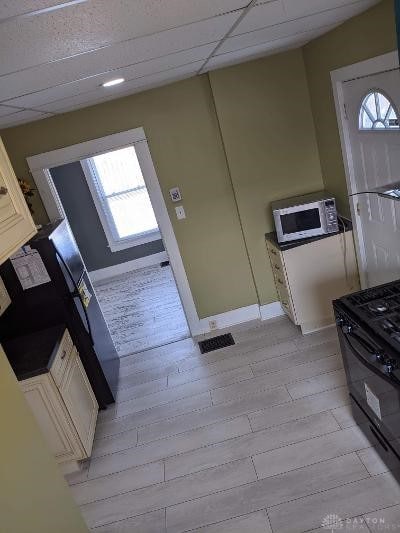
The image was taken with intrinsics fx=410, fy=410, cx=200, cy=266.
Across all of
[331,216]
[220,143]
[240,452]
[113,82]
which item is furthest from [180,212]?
[240,452]

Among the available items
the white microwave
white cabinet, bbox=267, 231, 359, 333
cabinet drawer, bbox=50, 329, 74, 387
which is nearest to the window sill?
white cabinet, bbox=267, 231, 359, 333

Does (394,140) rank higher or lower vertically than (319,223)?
higher

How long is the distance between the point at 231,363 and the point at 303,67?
2.64 m

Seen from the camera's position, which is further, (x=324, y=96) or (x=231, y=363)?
(x=231, y=363)

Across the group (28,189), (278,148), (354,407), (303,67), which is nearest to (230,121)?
(278,148)

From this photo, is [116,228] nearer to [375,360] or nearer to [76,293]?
[76,293]

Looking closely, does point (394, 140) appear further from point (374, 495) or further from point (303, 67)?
point (374, 495)

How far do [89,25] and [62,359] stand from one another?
2139 millimetres

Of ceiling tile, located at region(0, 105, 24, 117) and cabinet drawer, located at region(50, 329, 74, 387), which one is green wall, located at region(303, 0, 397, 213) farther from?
cabinet drawer, located at region(50, 329, 74, 387)

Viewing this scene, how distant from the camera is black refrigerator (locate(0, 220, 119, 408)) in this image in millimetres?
2934

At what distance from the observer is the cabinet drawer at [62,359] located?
8.46ft

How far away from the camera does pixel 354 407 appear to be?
97.2 inches

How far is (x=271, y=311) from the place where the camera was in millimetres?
4172

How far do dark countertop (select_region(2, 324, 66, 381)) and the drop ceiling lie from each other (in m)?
1.48
